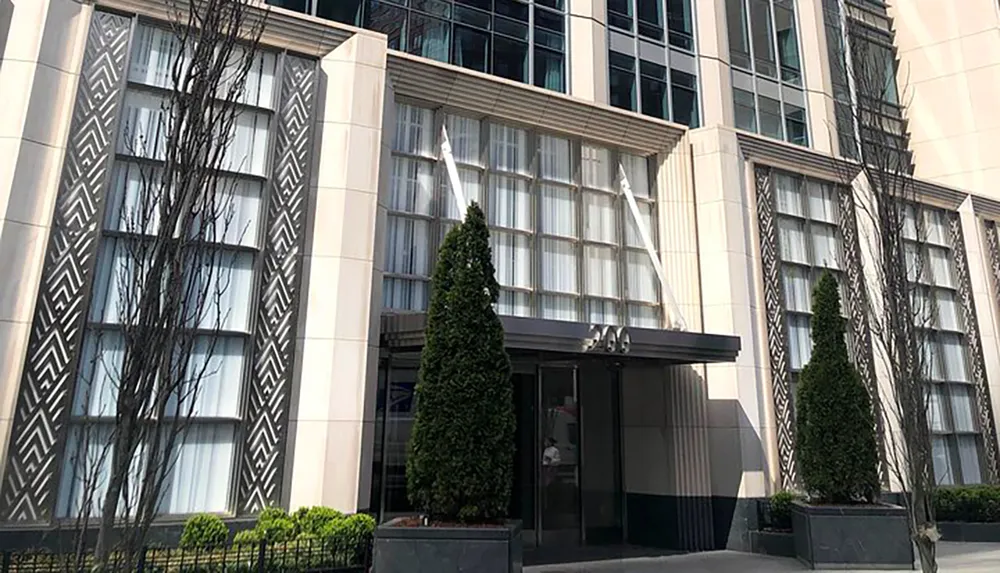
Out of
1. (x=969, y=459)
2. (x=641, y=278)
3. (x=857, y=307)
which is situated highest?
(x=641, y=278)

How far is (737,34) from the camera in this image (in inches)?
789

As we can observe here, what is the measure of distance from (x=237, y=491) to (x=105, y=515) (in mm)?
5157

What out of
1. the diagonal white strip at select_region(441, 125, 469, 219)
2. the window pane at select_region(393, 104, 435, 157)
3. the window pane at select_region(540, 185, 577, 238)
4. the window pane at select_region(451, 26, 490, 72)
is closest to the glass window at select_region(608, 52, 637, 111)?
the window pane at select_region(540, 185, 577, 238)

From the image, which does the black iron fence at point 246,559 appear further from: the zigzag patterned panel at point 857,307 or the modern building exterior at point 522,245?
the zigzag patterned panel at point 857,307

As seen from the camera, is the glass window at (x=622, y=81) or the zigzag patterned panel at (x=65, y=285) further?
the glass window at (x=622, y=81)

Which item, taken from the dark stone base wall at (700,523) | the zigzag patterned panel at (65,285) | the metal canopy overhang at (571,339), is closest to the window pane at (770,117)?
the metal canopy overhang at (571,339)

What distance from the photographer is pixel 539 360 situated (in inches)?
606

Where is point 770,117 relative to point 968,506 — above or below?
above

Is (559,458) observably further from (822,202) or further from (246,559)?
(822,202)

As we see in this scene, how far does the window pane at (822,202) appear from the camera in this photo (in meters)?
18.5

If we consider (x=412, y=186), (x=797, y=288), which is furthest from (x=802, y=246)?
(x=412, y=186)

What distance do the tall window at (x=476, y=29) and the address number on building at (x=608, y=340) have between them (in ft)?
23.2

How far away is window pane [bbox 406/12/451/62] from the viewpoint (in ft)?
50.3

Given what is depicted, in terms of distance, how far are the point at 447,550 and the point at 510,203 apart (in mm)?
8149
